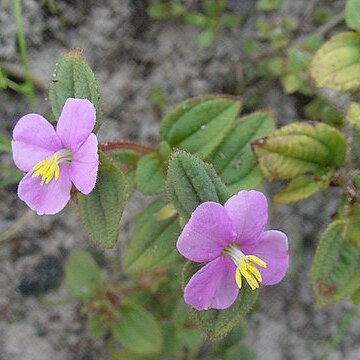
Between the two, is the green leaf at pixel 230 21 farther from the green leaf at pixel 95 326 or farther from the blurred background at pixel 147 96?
the green leaf at pixel 95 326

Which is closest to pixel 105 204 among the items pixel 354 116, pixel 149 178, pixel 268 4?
pixel 149 178

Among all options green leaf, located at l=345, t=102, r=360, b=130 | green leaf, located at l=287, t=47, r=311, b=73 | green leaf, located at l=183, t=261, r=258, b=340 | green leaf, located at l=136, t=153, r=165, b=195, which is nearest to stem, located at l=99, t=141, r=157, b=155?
green leaf, located at l=136, t=153, r=165, b=195

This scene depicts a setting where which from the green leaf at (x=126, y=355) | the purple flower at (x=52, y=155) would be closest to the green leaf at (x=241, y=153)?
the purple flower at (x=52, y=155)

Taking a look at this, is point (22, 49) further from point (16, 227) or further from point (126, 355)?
point (126, 355)

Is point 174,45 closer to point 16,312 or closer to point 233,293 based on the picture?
point 16,312

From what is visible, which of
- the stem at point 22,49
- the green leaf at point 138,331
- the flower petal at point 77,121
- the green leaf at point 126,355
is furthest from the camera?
the green leaf at point 126,355

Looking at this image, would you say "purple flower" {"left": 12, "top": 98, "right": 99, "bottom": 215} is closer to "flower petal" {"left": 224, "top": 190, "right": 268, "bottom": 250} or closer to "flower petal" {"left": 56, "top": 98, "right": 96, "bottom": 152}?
"flower petal" {"left": 56, "top": 98, "right": 96, "bottom": 152}

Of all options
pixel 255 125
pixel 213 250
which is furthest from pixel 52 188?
pixel 255 125
